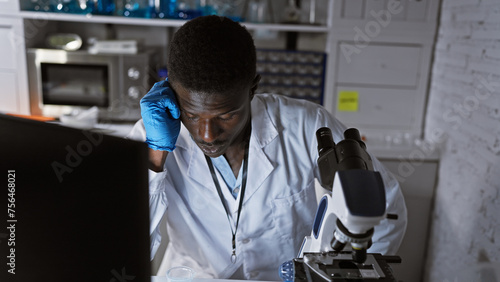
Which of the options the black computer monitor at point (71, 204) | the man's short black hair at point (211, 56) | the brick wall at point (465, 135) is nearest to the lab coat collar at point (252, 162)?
the man's short black hair at point (211, 56)

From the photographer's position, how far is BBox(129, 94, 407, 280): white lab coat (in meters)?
1.27

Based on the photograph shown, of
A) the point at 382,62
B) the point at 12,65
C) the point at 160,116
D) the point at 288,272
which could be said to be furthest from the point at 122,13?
the point at 288,272

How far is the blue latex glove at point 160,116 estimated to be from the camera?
1094 mm

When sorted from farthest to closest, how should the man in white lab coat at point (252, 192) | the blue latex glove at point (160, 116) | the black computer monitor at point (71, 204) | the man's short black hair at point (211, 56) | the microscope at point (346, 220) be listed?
1. the man in white lab coat at point (252, 192)
2. the blue latex glove at point (160, 116)
3. the man's short black hair at point (211, 56)
4. the microscope at point (346, 220)
5. the black computer monitor at point (71, 204)

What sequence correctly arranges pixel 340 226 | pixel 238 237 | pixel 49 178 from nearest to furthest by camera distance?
1. pixel 49 178
2. pixel 340 226
3. pixel 238 237

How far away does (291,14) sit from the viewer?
2523 mm

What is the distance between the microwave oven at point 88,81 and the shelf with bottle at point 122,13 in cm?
20

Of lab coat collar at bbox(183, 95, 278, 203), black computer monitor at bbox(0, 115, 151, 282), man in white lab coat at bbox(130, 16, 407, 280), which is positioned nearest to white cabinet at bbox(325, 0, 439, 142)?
man in white lab coat at bbox(130, 16, 407, 280)

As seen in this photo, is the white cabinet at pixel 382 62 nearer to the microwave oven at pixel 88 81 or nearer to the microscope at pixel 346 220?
the microwave oven at pixel 88 81

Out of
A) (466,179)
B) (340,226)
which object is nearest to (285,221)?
(340,226)

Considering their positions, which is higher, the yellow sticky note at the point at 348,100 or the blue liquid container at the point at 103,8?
the blue liquid container at the point at 103,8

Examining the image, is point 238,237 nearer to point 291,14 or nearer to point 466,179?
point 466,179

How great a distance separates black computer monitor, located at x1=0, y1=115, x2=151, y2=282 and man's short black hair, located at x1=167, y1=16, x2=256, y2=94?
18.2 inches

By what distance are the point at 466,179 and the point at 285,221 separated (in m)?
1.15
